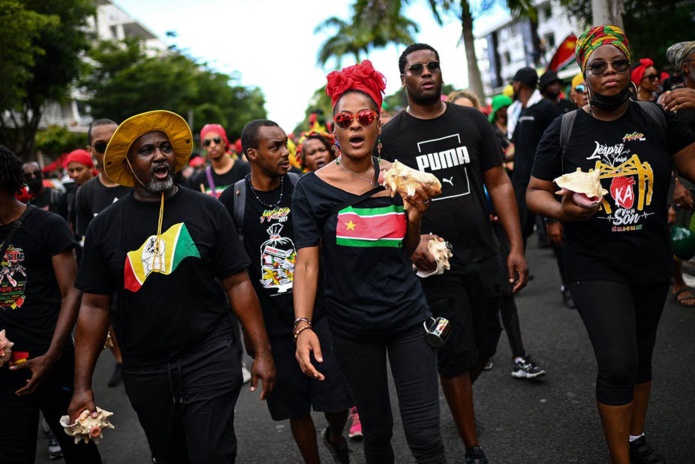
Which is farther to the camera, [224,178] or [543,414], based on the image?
[224,178]

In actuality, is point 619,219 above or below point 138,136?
below

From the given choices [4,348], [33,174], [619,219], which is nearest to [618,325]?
[619,219]

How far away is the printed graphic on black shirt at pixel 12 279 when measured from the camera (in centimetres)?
375

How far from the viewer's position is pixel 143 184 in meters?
3.38

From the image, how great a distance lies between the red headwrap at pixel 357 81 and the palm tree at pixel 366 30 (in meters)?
20.3

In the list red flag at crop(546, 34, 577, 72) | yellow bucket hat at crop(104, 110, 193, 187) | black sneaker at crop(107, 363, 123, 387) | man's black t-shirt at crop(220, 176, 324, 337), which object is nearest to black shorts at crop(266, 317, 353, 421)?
man's black t-shirt at crop(220, 176, 324, 337)

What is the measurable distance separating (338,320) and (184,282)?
759 mm

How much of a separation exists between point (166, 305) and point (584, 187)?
2.06m

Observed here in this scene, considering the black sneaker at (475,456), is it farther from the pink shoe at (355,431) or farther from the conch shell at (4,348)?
the conch shell at (4,348)

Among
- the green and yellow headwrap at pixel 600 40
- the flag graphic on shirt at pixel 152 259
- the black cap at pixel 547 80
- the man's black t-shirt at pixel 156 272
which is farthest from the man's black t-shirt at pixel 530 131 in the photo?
the flag graphic on shirt at pixel 152 259

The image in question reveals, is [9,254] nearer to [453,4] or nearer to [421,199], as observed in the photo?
[421,199]

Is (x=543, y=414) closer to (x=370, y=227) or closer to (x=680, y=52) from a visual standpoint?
(x=370, y=227)

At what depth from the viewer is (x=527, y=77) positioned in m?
7.80

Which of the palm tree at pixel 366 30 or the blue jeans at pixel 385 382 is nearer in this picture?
the blue jeans at pixel 385 382
